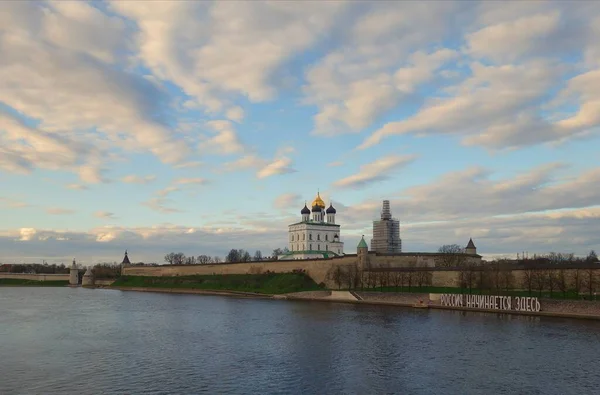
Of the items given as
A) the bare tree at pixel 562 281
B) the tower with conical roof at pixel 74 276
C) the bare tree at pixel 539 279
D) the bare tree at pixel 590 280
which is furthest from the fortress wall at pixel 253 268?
the bare tree at pixel 590 280

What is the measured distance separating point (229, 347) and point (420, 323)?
13.3 m

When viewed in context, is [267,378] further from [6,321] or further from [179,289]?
[179,289]

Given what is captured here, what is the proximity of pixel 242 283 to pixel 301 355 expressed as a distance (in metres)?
49.1

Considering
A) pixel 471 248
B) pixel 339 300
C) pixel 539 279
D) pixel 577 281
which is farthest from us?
pixel 471 248

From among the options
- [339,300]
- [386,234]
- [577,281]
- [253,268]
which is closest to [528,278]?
[577,281]

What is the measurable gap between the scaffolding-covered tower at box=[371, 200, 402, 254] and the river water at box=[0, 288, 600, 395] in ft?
197

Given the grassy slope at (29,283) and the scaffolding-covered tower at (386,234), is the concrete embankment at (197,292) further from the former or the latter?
the scaffolding-covered tower at (386,234)

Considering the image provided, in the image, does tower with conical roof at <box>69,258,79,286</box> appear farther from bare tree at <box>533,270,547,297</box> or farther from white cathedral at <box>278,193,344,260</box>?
bare tree at <box>533,270,547,297</box>

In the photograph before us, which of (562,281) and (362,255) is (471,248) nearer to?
(362,255)

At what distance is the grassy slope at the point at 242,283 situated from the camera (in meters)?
64.9

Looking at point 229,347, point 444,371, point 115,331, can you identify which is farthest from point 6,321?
point 444,371

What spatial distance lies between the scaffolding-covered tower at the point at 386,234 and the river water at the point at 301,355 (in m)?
60.0

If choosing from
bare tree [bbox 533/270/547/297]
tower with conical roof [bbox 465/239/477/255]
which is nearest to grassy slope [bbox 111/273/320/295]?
tower with conical roof [bbox 465/239/477/255]

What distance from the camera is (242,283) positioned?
71.2 meters
